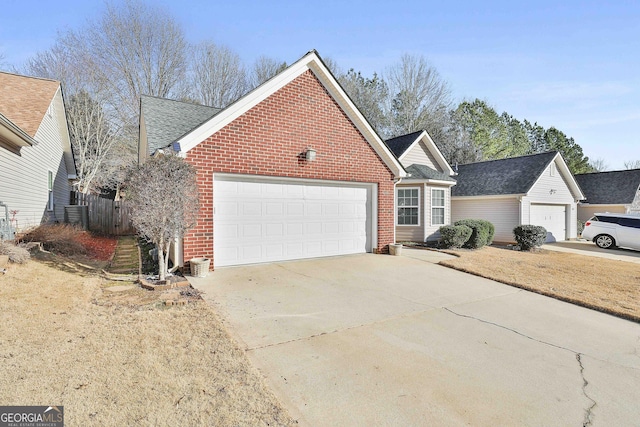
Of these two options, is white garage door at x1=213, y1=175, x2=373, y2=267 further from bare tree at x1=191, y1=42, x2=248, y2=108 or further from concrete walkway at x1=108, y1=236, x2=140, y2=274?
bare tree at x1=191, y1=42, x2=248, y2=108

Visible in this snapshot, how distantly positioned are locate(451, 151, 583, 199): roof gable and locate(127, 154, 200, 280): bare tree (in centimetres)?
1705

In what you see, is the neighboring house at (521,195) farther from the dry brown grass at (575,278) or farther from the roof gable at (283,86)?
the roof gable at (283,86)

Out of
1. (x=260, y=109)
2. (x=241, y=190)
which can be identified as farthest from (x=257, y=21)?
(x=241, y=190)

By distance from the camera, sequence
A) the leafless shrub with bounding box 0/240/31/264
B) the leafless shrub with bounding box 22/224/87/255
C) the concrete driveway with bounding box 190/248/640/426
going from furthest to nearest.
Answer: the leafless shrub with bounding box 22/224/87/255, the leafless shrub with bounding box 0/240/31/264, the concrete driveway with bounding box 190/248/640/426

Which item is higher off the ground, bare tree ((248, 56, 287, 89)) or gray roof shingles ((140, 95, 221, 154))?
bare tree ((248, 56, 287, 89))

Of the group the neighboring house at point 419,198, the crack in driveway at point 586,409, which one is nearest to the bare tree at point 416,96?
the neighboring house at point 419,198

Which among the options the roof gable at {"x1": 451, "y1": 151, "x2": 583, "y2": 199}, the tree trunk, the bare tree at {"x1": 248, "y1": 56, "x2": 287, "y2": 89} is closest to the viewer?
the tree trunk

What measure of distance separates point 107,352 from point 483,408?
382cm

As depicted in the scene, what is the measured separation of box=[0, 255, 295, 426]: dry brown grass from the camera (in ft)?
8.34

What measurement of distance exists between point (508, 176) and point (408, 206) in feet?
26.4

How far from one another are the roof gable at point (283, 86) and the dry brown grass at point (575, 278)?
13.7 ft

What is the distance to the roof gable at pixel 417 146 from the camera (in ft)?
50.1

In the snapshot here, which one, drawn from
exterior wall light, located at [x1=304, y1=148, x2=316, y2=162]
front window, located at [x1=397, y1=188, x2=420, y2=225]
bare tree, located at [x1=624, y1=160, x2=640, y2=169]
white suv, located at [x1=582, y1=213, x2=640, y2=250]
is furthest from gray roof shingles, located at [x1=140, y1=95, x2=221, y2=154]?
bare tree, located at [x1=624, y1=160, x2=640, y2=169]

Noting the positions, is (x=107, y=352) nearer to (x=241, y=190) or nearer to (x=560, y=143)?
(x=241, y=190)
